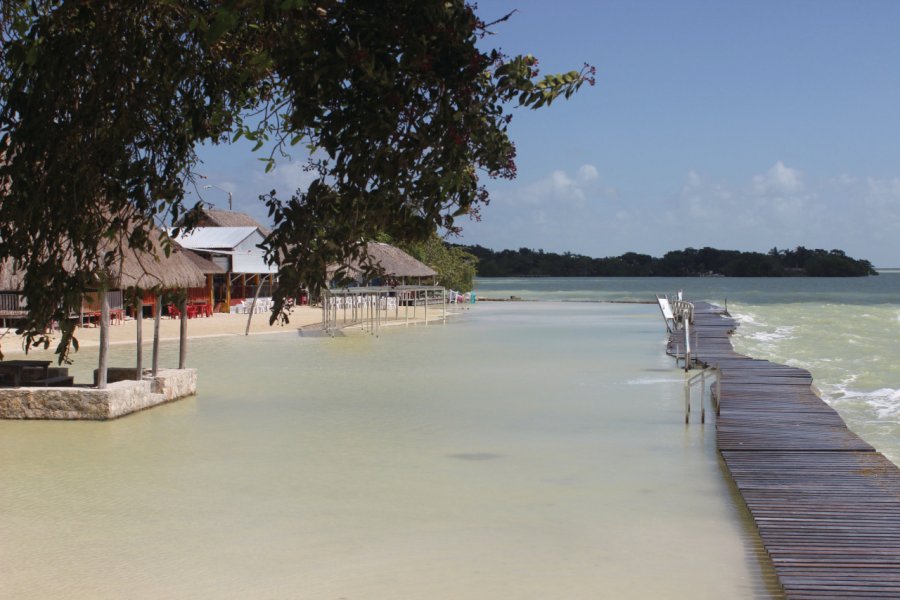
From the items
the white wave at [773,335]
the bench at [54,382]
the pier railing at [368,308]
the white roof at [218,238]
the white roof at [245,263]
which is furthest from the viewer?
the white roof at [245,263]

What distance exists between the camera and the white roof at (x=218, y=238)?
1399 inches

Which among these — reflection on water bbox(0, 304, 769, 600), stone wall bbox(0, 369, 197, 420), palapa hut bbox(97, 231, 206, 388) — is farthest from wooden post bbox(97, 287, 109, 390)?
reflection on water bbox(0, 304, 769, 600)

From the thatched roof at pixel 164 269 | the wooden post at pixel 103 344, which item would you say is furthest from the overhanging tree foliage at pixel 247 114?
the thatched roof at pixel 164 269

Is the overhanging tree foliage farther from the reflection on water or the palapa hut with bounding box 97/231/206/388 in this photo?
the palapa hut with bounding box 97/231/206/388

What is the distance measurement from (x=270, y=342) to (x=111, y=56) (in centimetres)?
2171

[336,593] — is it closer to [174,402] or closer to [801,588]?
[801,588]

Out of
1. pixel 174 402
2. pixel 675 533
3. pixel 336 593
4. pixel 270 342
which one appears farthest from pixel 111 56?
pixel 270 342

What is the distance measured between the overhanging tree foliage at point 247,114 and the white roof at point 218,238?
31473mm

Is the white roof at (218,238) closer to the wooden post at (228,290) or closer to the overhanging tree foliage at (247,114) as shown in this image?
the wooden post at (228,290)

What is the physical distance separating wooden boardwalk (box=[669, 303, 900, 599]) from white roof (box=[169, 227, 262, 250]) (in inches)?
1013

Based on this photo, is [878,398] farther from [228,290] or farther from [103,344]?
[228,290]

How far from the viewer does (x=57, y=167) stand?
3701 mm

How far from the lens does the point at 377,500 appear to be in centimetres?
817

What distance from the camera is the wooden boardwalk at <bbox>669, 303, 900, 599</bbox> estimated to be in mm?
5484
